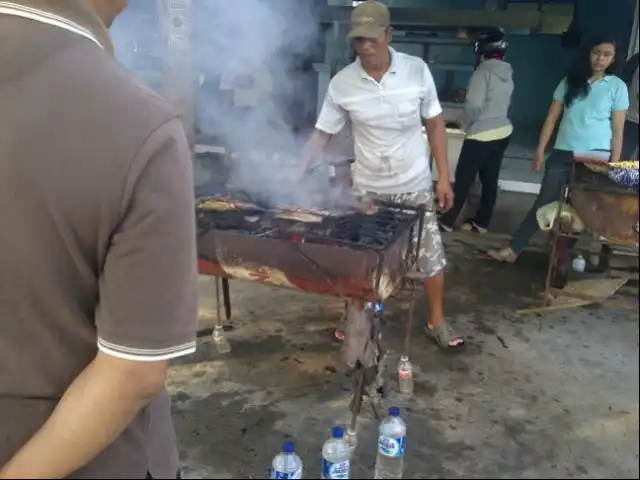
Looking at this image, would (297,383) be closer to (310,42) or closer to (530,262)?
(530,262)

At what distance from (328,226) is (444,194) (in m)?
0.54

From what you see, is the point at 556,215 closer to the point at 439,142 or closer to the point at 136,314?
the point at 136,314

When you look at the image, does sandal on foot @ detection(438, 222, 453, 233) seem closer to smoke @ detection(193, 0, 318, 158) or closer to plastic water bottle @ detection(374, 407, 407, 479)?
smoke @ detection(193, 0, 318, 158)

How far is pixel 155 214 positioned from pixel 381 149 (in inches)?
60.3

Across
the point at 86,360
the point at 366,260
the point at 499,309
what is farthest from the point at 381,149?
the point at 86,360

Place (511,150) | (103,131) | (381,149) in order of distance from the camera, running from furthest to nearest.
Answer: (381,149) → (511,150) → (103,131)

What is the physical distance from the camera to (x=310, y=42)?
148 cm

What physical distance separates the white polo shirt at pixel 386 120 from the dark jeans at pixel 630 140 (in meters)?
0.80

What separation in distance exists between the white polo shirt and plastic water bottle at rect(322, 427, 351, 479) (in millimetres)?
846

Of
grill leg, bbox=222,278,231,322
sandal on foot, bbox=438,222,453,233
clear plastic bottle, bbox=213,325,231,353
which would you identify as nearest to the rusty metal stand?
sandal on foot, bbox=438,222,453,233

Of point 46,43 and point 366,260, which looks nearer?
point 46,43

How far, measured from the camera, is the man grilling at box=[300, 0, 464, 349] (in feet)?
5.49

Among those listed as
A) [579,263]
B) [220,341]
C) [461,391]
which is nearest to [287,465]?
[461,391]

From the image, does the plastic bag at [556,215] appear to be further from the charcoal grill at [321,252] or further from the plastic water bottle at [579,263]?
the charcoal grill at [321,252]
